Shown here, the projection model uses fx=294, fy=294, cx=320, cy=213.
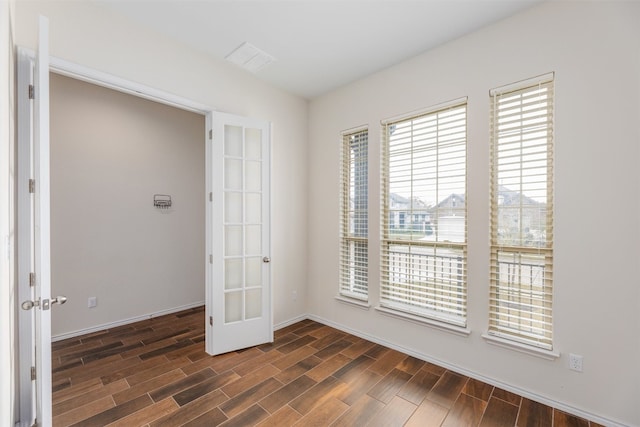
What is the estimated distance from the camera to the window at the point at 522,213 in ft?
7.11

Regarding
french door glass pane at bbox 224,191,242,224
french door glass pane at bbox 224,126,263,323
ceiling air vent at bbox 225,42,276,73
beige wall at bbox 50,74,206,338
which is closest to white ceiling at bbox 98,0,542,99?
ceiling air vent at bbox 225,42,276,73

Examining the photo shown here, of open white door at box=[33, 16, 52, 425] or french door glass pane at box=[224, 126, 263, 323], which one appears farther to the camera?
french door glass pane at box=[224, 126, 263, 323]

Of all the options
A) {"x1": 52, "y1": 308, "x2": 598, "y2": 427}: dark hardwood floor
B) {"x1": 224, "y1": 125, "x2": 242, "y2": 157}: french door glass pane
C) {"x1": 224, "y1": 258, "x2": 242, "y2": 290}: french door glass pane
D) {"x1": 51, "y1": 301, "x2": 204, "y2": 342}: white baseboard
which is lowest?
{"x1": 52, "y1": 308, "x2": 598, "y2": 427}: dark hardwood floor

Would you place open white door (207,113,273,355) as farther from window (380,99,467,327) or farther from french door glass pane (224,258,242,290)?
window (380,99,467,327)

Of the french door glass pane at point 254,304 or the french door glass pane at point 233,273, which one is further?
the french door glass pane at point 254,304

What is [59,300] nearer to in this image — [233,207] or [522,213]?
[233,207]

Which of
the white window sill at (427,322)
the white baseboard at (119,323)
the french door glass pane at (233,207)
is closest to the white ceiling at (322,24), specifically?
the french door glass pane at (233,207)

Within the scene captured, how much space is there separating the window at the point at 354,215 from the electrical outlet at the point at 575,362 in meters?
1.76

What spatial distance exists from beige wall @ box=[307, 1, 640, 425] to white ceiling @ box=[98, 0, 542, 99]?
0.25m

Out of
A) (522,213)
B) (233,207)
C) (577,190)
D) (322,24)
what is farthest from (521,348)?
(322,24)

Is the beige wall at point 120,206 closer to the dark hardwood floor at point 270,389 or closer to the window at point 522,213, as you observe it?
the dark hardwood floor at point 270,389

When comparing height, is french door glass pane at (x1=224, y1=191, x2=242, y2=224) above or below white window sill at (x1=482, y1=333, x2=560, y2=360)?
above

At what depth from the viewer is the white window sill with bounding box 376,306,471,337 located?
2529 millimetres

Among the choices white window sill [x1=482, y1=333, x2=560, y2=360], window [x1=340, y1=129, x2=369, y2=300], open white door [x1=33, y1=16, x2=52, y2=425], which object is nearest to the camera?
open white door [x1=33, y1=16, x2=52, y2=425]
